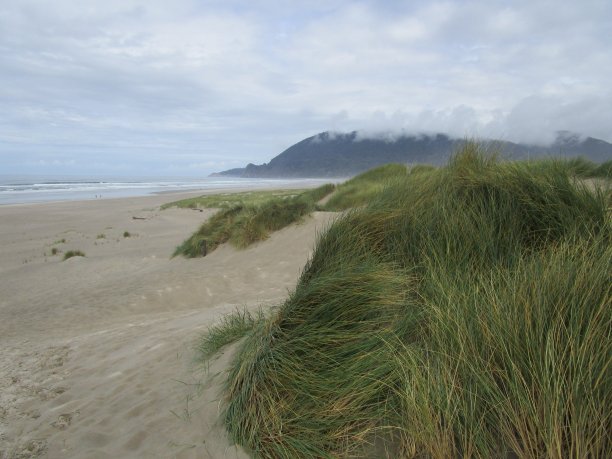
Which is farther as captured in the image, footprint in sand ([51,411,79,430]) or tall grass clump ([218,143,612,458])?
footprint in sand ([51,411,79,430])

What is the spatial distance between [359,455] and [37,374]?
12.7ft

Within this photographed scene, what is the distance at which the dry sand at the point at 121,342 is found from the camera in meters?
2.87

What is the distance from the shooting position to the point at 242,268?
9.02 meters


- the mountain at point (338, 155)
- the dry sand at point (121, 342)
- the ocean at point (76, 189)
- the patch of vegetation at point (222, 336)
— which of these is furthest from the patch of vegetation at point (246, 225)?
the mountain at point (338, 155)

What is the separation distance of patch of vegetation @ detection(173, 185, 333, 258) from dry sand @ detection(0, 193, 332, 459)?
0.37 metres

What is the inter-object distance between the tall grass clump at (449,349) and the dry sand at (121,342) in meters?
0.53

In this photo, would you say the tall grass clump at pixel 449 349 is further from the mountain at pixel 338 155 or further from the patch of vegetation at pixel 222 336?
the mountain at pixel 338 155

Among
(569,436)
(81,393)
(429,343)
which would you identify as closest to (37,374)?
(81,393)

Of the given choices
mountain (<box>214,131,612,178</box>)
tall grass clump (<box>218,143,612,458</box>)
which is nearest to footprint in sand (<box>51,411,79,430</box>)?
tall grass clump (<box>218,143,612,458</box>)

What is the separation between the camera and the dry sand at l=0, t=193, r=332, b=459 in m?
2.87

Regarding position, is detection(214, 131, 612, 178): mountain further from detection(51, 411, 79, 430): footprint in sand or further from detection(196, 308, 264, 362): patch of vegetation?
detection(51, 411, 79, 430): footprint in sand

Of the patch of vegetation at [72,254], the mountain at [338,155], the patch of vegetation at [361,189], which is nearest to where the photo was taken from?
the patch of vegetation at [72,254]

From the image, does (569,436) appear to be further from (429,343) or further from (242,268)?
(242,268)

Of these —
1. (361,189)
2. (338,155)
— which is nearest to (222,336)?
(361,189)
